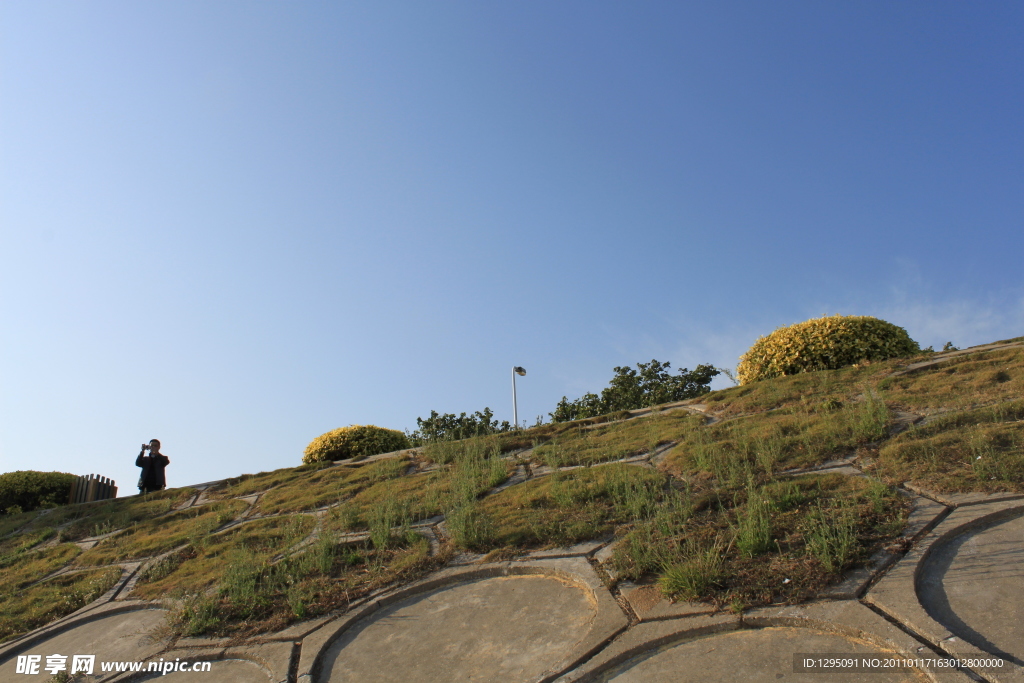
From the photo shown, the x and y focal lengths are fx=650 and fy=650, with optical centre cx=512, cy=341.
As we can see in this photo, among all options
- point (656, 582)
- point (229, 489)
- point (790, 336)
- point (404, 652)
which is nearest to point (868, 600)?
point (656, 582)

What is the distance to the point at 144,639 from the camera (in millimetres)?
3414

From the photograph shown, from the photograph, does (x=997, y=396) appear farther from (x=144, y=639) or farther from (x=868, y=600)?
(x=144, y=639)

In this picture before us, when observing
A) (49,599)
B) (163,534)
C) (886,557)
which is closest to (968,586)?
(886,557)

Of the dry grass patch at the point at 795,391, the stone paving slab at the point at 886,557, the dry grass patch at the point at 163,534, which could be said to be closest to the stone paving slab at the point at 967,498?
the stone paving slab at the point at 886,557

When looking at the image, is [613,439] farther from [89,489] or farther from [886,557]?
[89,489]

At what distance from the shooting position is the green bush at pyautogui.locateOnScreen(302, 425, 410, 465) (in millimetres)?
10266

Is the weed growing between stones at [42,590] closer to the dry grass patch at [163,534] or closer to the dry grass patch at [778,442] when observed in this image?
the dry grass patch at [163,534]

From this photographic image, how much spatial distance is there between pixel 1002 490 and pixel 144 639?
441 centimetres

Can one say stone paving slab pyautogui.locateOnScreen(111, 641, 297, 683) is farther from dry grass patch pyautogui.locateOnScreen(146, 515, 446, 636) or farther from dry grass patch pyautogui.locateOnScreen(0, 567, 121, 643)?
dry grass patch pyautogui.locateOnScreen(0, 567, 121, 643)

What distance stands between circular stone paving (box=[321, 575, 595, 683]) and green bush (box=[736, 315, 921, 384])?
19.4 feet

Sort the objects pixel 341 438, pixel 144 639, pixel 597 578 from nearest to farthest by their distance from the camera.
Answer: pixel 597 578 < pixel 144 639 < pixel 341 438

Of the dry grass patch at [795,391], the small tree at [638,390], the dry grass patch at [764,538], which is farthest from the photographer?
the small tree at [638,390]
